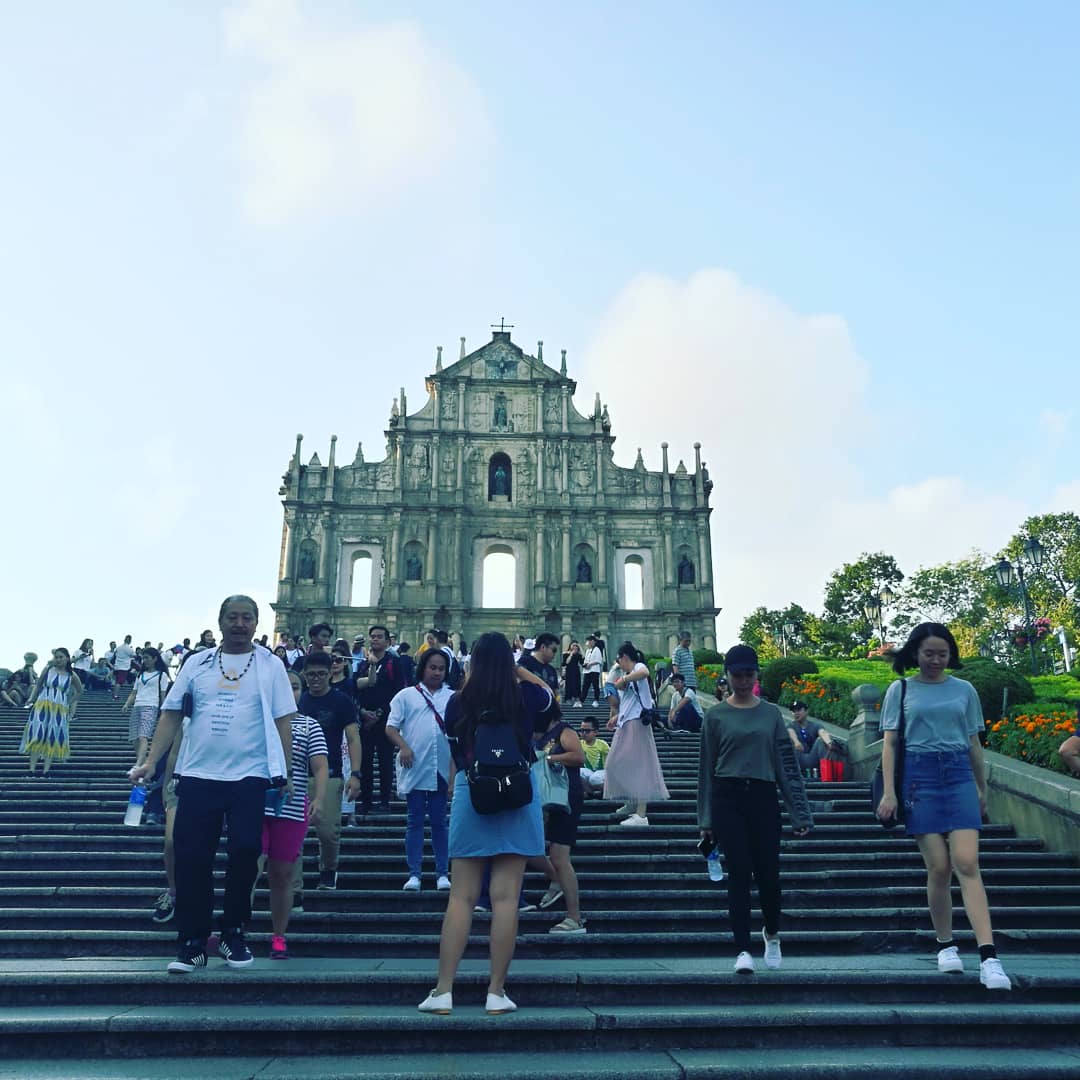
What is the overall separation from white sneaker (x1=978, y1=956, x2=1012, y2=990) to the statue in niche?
3504cm

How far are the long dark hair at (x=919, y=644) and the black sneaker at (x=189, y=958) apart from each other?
3985mm

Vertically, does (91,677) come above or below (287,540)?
below

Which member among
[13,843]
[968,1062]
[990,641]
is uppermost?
[990,641]

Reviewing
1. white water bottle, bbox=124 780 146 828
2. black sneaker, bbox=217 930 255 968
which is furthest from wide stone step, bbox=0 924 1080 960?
white water bottle, bbox=124 780 146 828

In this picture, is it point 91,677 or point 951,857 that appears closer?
point 951,857

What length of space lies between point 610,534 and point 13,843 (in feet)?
105

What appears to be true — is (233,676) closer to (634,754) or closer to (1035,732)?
(634,754)

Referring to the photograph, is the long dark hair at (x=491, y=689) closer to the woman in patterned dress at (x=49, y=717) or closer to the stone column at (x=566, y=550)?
the woman in patterned dress at (x=49, y=717)

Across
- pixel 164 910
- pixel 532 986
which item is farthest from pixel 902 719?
pixel 164 910

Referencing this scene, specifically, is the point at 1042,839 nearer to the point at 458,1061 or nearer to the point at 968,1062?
the point at 968,1062

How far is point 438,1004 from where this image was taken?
4.39 m

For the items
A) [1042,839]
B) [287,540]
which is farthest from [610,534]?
[1042,839]

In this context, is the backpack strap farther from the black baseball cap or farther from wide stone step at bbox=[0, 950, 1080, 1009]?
the black baseball cap

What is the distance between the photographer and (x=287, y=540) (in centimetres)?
3847
